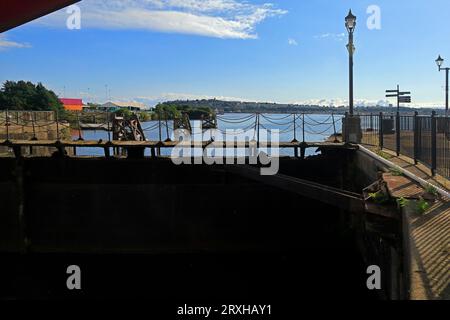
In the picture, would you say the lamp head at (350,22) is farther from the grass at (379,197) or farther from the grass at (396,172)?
the grass at (379,197)

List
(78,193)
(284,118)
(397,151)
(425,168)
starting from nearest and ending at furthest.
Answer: (425,168)
(397,151)
(78,193)
(284,118)

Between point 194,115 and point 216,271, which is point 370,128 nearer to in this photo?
point 216,271

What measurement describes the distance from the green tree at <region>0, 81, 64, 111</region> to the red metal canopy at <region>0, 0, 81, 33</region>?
8593 cm

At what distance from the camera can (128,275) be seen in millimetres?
12688

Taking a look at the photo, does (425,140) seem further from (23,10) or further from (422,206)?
(23,10)

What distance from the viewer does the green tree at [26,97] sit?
9262cm

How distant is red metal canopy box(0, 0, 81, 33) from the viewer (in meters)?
4.99

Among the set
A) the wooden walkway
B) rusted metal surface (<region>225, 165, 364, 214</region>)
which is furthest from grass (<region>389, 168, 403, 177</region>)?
the wooden walkway

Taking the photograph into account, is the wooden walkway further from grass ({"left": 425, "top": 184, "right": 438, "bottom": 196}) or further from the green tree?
the green tree

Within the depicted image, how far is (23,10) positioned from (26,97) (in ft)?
343

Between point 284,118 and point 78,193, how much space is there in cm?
838

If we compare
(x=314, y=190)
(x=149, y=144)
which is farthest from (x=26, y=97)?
(x=314, y=190)
